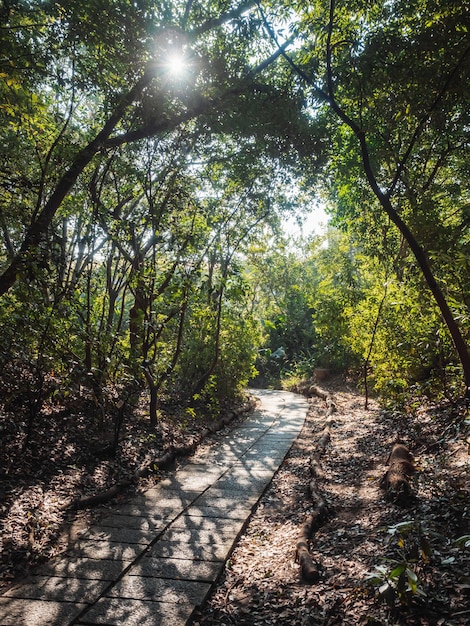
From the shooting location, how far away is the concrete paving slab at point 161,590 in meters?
2.67

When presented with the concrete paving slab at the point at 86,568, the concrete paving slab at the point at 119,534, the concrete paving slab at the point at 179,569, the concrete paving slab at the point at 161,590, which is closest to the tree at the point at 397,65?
the concrete paving slab at the point at 179,569

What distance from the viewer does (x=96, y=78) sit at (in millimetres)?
5652

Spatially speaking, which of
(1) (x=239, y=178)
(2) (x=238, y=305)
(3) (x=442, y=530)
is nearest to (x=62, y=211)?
(1) (x=239, y=178)

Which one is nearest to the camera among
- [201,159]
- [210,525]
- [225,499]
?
[210,525]

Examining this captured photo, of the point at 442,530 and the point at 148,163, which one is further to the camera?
the point at 148,163

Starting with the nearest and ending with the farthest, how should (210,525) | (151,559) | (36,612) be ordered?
1. (36,612)
2. (151,559)
3. (210,525)

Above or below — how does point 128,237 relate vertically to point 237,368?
above

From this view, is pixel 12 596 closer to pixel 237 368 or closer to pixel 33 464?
pixel 33 464

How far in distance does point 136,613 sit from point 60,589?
575mm

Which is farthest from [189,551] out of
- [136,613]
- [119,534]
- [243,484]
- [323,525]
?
[243,484]

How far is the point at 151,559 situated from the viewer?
3180 mm

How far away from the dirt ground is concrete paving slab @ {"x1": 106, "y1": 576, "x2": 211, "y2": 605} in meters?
0.09

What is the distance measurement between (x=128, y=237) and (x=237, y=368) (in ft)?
14.6

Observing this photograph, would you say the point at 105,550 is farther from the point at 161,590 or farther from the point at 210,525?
the point at 210,525
